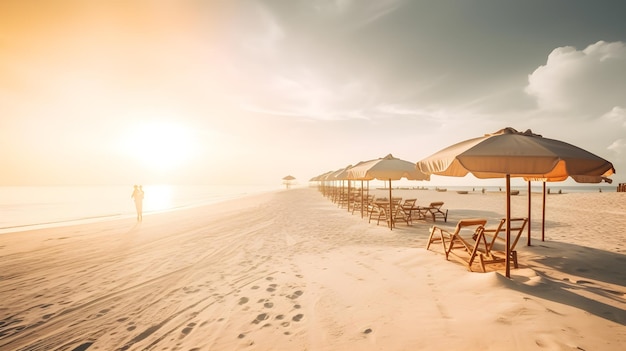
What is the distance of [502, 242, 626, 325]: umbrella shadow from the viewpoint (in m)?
3.27

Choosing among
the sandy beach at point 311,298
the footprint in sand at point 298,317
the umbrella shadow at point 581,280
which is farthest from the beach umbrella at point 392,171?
the footprint in sand at point 298,317

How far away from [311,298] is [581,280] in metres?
4.41

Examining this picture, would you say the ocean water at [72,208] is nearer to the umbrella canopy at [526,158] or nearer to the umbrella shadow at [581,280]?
the umbrella canopy at [526,158]

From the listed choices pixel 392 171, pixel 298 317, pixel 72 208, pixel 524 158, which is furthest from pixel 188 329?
pixel 72 208

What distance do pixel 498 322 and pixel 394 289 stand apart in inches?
53.7

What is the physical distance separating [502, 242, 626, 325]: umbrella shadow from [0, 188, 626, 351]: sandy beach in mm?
25

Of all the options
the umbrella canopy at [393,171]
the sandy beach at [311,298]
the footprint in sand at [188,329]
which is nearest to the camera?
the sandy beach at [311,298]

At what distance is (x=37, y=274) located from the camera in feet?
17.2

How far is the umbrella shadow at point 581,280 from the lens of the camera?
129 inches

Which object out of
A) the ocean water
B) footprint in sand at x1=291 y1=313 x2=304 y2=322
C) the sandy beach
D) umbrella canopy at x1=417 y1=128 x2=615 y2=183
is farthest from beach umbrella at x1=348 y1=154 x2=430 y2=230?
the ocean water

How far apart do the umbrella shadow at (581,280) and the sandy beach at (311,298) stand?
3 centimetres

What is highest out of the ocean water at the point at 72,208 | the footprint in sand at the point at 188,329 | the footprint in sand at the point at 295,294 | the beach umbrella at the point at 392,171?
the beach umbrella at the point at 392,171

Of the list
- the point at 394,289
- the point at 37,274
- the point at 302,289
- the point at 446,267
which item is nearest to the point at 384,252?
the point at 446,267

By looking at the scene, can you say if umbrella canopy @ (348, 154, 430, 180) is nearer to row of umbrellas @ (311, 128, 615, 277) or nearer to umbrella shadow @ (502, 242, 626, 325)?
umbrella shadow @ (502, 242, 626, 325)
